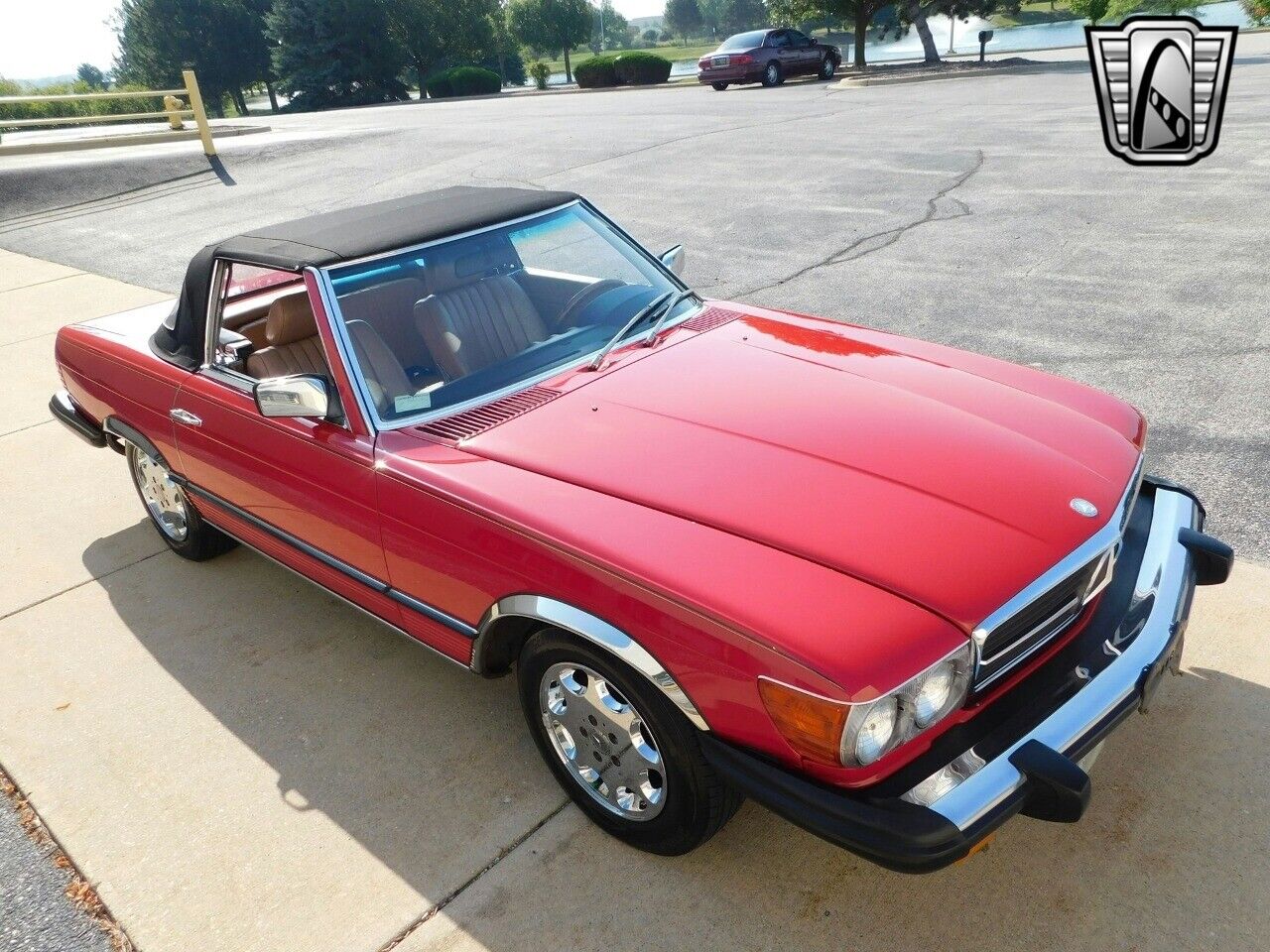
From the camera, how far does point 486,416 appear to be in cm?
314

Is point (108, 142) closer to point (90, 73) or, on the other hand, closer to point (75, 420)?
point (75, 420)

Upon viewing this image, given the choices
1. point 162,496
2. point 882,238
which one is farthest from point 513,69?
point 162,496

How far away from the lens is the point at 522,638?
115 inches

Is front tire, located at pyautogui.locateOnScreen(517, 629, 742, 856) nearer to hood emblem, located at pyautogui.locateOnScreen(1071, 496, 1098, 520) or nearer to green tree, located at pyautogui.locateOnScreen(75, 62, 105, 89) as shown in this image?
hood emblem, located at pyautogui.locateOnScreen(1071, 496, 1098, 520)

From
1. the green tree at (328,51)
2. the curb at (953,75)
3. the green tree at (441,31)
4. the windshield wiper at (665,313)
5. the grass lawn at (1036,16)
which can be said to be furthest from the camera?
the grass lawn at (1036,16)

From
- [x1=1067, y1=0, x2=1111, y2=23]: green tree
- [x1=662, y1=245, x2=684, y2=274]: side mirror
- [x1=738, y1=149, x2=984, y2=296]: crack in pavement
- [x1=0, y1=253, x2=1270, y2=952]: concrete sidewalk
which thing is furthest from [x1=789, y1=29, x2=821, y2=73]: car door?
[x1=0, y1=253, x2=1270, y2=952]: concrete sidewalk

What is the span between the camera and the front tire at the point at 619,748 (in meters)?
2.47

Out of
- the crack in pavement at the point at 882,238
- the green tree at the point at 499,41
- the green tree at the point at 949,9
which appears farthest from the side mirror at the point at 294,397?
the green tree at the point at 499,41

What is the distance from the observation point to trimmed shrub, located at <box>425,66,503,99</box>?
43.3 m

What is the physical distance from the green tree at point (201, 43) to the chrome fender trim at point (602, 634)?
6448 cm

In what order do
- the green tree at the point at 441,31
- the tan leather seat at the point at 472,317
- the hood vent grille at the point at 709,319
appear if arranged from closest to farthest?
1. the tan leather seat at the point at 472,317
2. the hood vent grille at the point at 709,319
3. the green tree at the point at 441,31

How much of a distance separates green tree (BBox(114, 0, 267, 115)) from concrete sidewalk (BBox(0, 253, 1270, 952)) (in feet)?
207

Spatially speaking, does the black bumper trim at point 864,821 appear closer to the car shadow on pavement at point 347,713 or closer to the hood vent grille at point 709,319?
the car shadow on pavement at point 347,713

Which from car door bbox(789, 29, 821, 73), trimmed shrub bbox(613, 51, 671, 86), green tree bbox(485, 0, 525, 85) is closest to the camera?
car door bbox(789, 29, 821, 73)
